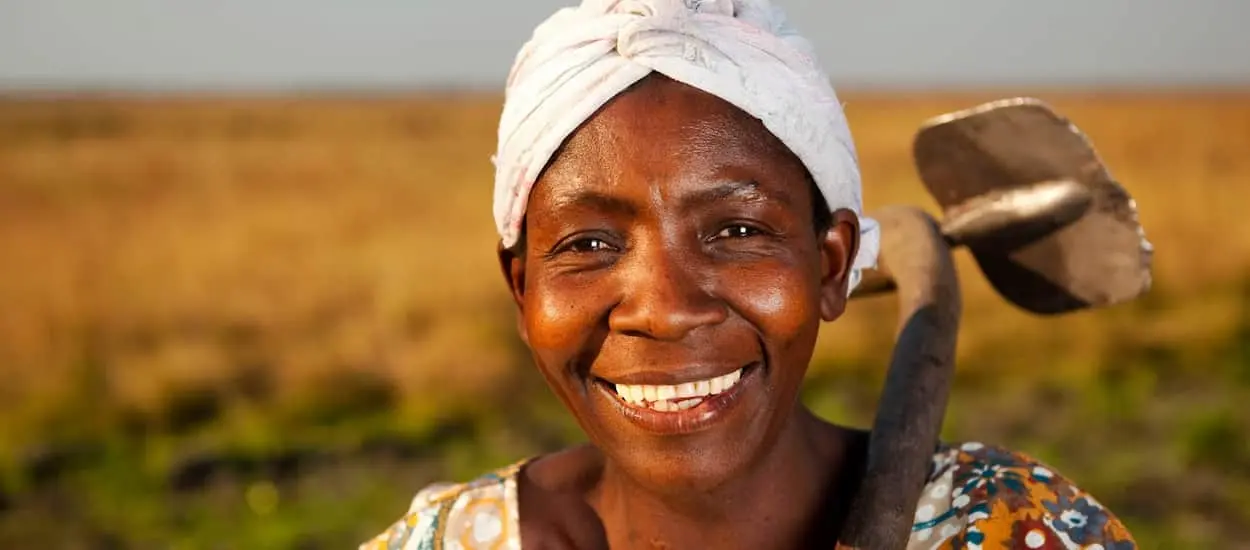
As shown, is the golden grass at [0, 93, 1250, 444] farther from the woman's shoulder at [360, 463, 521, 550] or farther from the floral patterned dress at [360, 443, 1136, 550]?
the woman's shoulder at [360, 463, 521, 550]

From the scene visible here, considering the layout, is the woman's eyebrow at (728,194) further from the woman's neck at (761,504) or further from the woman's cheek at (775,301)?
the woman's neck at (761,504)

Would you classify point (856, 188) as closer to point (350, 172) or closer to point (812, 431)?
point (812, 431)

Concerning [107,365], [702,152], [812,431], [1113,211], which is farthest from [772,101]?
[107,365]

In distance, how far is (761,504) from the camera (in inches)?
82.0

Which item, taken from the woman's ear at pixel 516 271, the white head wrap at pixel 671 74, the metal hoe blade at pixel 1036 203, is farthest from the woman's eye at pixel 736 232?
the metal hoe blade at pixel 1036 203

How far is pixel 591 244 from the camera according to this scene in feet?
6.00

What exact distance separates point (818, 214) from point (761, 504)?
1.67 ft

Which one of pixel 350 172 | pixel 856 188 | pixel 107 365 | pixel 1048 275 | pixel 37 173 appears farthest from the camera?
pixel 350 172

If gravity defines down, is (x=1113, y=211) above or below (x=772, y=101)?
below

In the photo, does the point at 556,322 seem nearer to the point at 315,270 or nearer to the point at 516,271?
the point at 516,271

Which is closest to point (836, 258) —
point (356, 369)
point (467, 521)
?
point (467, 521)

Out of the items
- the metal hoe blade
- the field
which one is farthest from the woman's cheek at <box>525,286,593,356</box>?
the field

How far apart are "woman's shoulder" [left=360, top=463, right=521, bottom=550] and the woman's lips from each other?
54 centimetres

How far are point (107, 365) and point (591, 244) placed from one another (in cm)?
896
